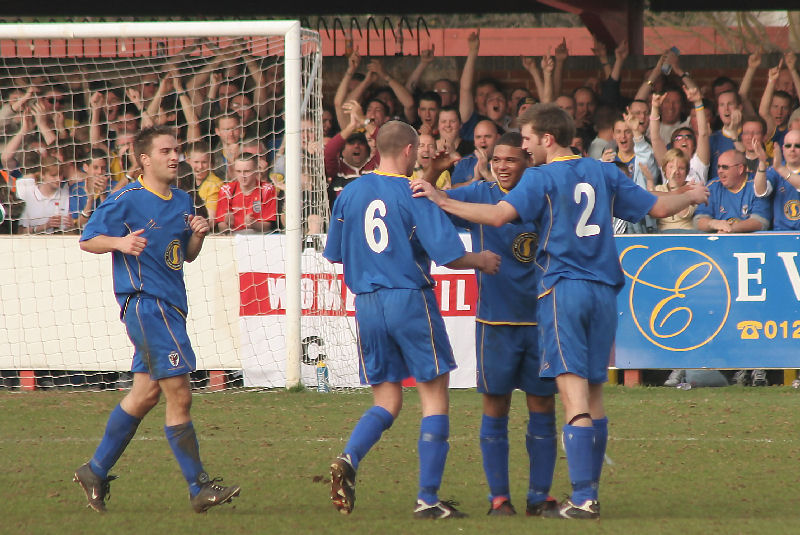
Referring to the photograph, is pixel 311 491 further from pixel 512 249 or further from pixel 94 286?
pixel 94 286

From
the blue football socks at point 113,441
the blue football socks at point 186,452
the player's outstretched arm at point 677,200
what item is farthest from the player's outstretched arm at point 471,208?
the blue football socks at point 113,441

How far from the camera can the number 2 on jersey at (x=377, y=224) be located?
5332 millimetres

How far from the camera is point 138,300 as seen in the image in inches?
220

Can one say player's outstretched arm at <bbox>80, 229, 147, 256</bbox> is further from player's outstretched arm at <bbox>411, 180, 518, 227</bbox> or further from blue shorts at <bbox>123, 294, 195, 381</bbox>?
player's outstretched arm at <bbox>411, 180, 518, 227</bbox>

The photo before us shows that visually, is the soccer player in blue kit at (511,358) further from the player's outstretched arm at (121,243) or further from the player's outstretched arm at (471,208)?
the player's outstretched arm at (121,243)

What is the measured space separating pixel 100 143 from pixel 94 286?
5.77ft

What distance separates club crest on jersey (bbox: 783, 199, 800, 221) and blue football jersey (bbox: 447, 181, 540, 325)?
5483 mm

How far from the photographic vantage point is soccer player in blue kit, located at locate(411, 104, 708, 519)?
5.11 m

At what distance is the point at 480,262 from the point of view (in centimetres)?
527

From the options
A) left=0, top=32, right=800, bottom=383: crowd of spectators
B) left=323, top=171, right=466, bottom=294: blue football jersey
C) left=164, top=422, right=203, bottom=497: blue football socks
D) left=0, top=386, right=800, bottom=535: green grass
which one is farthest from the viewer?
left=0, top=32, right=800, bottom=383: crowd of spectators

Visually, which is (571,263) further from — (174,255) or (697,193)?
(174,255)

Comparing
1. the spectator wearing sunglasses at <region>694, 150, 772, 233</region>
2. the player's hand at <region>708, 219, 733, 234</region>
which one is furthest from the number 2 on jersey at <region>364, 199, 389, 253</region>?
the spectator wearing sunglasses at <region>694, 150, 772, 233</region>

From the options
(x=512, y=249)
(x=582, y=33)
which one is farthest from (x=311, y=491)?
(x=582, y=33)

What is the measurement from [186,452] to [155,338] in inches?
22.9
